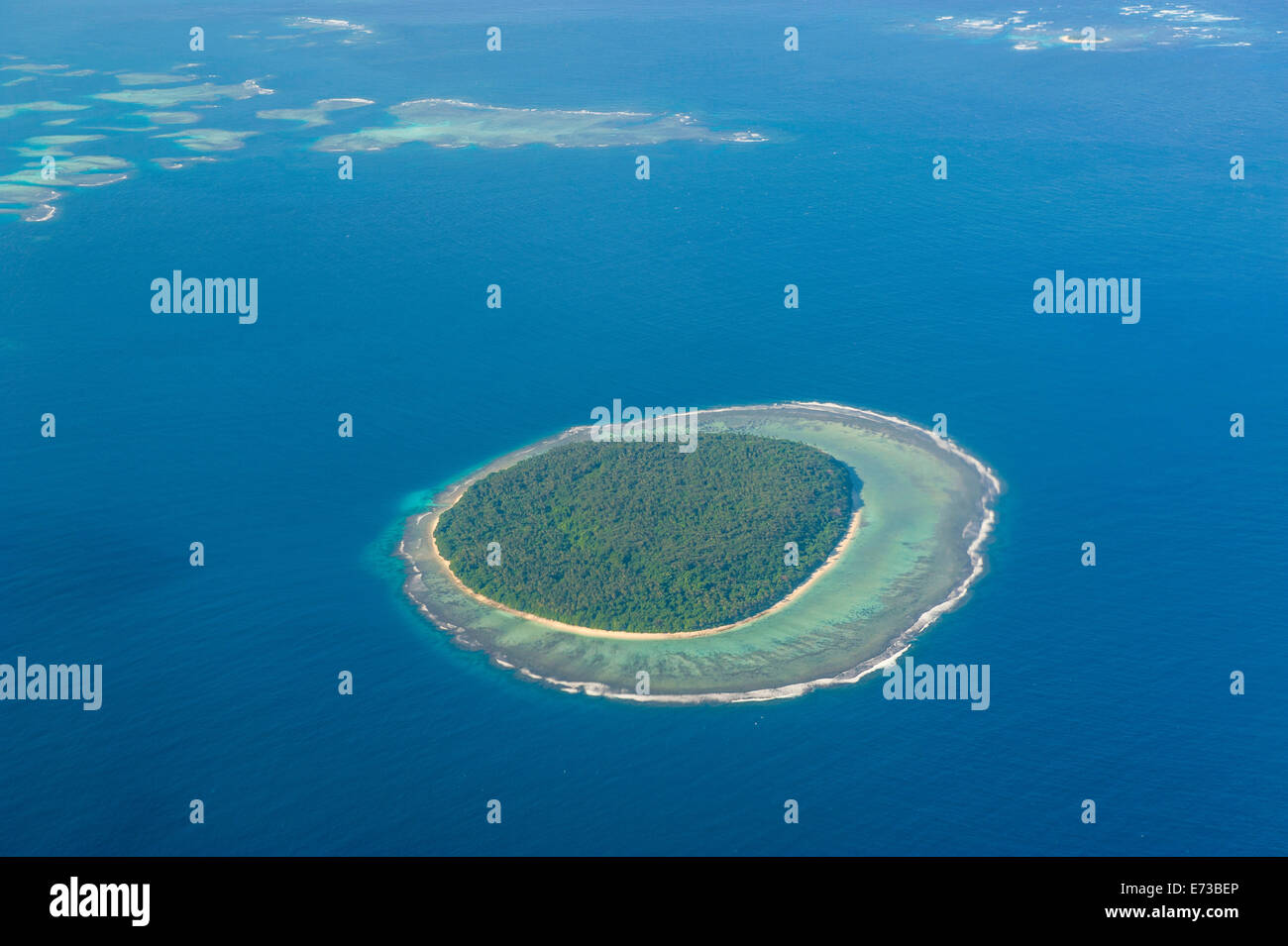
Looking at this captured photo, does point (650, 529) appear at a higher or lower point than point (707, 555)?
higher

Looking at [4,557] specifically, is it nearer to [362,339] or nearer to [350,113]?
[362,339]

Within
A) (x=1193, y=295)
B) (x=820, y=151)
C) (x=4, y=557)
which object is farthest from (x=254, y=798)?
(x=820, y=151)

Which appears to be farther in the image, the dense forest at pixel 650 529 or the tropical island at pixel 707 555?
the dense forest at pixel 650 529

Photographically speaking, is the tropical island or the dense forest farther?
the dense forest

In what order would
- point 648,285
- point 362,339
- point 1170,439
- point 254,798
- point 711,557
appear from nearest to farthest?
point 254,798 → point 711,557 → point 1170,439 → point 362,339 → point 648,285
